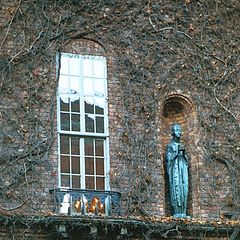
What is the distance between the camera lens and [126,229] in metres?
20.2

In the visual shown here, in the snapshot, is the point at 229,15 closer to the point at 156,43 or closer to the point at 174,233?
the point at 156,43

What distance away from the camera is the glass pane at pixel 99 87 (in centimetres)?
2195

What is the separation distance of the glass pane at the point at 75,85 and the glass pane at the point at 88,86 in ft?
0.47

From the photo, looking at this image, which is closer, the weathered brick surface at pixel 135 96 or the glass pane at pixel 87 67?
the weathered brick surface at pixel 135 96

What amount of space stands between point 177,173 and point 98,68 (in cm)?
305

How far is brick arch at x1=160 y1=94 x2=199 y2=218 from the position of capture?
2222 cm

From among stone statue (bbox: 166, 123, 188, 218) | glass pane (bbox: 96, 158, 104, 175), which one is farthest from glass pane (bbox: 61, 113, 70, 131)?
stone statue (bbox: 166, 123, 188, 218)

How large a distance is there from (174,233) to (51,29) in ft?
17.9

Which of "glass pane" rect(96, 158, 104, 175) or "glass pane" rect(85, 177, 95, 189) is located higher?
"glass pane" rect(96, 158, 104, 175)

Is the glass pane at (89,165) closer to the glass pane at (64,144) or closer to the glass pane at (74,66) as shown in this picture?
the glass pane at (64,144)

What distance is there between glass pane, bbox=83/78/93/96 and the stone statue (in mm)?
2126

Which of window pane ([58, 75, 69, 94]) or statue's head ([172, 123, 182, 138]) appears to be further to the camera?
statue's head ([172, 123, 182, 138])

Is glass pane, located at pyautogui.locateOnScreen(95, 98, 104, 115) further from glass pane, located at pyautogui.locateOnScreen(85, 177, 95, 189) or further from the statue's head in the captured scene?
the statue's head

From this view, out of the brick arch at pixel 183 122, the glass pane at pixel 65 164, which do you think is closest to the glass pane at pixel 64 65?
the glass pane at pixel 65 164
